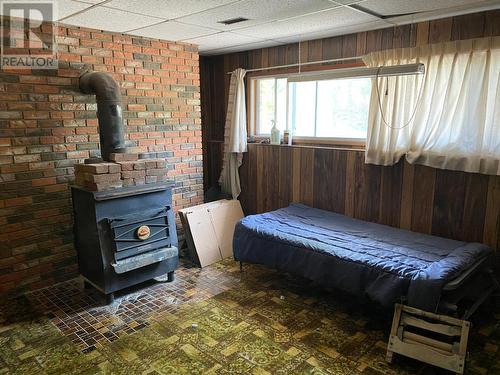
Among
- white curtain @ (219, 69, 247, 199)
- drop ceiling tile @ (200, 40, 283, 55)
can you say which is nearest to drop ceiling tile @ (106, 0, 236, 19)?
drop ceiling tile @ (200, 40, 283, 55)

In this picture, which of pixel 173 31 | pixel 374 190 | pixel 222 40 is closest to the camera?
pixel 173 31

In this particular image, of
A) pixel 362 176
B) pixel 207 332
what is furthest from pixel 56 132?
pixel 362 176

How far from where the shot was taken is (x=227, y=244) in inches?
160

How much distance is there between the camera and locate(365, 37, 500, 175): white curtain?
275 cm

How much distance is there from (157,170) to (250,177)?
5.17 ft

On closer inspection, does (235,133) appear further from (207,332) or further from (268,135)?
(207,332)

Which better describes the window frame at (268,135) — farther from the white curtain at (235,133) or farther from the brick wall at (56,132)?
the brick wall at (56,132)

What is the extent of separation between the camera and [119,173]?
117 inches

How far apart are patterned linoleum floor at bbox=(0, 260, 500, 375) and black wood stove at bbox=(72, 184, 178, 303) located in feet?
0.65

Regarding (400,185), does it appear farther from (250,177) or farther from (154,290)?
(154,290)

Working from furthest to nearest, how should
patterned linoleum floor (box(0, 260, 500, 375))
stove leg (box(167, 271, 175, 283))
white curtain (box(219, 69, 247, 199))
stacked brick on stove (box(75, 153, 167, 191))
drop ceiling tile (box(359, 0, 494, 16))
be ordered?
white curtain (box(219, 69, 247, 199)) < stove leg (box(167, 271, 175, 283)) < stacked brick on stove (box(75, 153, 167, 191)) < drop ceiling tile (box(359, 0, 494, 16)) < patterned linoleum floor (box(0, 260, 500, 375))

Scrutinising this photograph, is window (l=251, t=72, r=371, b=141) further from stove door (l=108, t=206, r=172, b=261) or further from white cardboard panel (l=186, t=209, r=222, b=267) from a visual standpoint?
stove door (l=108, t=206, r=172, b=261)

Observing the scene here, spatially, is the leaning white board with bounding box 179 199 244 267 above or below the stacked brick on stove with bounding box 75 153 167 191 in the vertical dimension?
below

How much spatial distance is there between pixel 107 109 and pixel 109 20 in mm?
703
